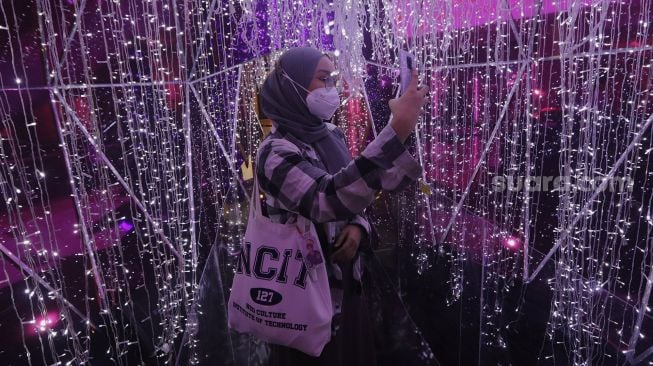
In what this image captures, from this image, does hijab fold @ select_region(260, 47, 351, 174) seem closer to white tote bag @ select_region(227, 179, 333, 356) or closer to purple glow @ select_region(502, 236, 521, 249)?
white tote bag @ select_region(227, 179, 333, 356)

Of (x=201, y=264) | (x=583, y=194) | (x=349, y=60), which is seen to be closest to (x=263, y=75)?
(x=349, y=60)

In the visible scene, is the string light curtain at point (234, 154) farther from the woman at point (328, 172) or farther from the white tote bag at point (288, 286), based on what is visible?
the white tote bag at point (288, 286)

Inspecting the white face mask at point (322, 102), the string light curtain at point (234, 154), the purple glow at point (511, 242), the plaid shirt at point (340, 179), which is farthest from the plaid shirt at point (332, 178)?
the purple glow at point (511, 242)

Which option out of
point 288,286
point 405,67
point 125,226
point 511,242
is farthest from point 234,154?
point 405,67

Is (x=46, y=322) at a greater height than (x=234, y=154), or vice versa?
(x=234, y=154)

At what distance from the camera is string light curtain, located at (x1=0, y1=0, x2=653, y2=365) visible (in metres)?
1.68

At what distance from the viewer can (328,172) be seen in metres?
1.08

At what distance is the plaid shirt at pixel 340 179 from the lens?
845mm

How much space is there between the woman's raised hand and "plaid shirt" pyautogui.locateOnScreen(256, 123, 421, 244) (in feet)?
0.06

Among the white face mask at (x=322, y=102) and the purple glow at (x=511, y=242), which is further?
the purple glow at (x=511, y=242)

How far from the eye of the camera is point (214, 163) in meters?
3.26

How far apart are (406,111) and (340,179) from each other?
0.23 meters

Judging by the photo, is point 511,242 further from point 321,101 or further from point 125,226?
point 125,226

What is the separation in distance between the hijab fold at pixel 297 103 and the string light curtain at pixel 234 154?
35 centimetres
